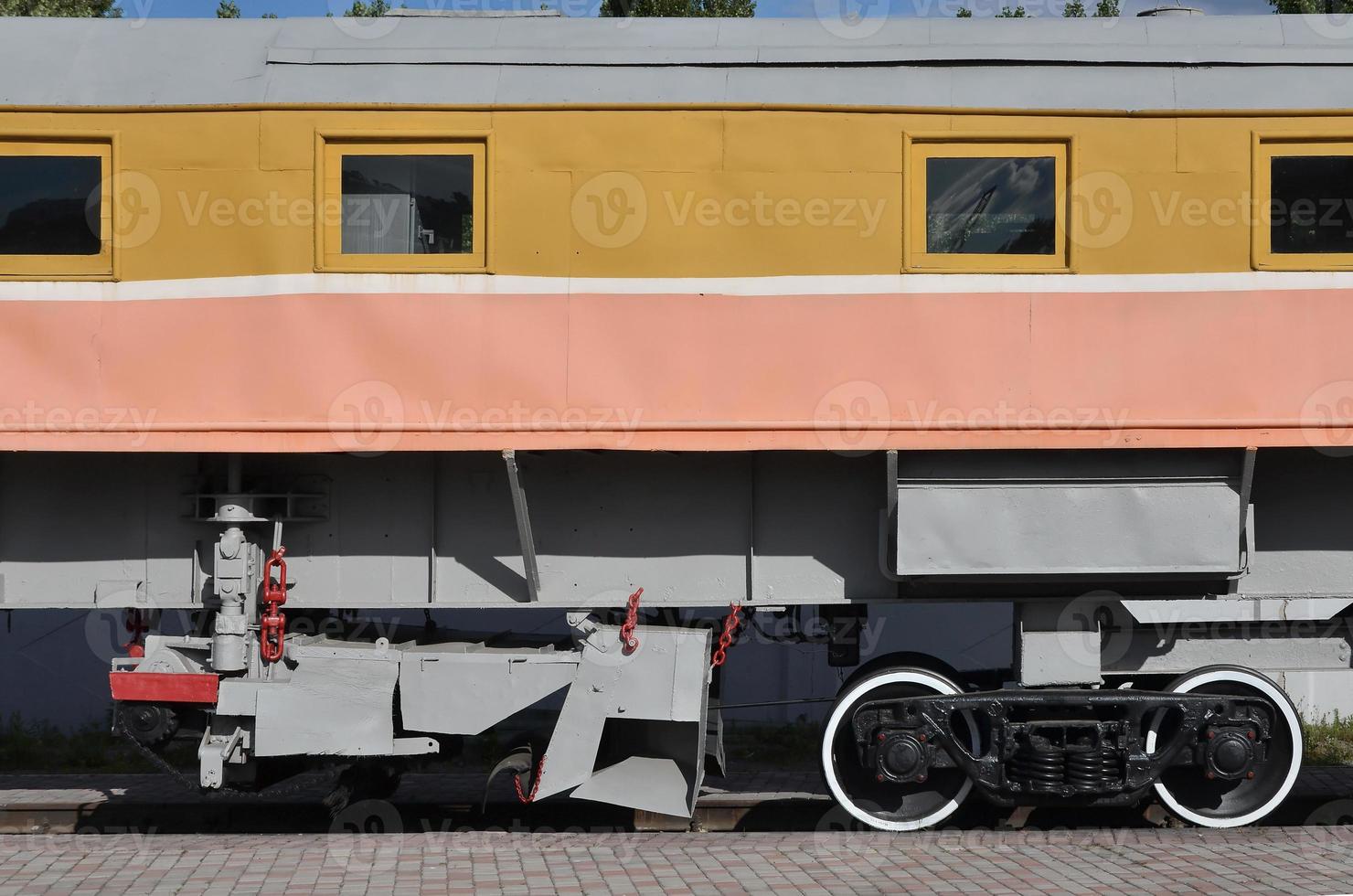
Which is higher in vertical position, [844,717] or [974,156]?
[974,156]

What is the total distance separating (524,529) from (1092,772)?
335 cm

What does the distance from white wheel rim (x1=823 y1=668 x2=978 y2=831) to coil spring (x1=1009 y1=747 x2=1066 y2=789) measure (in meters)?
0.35

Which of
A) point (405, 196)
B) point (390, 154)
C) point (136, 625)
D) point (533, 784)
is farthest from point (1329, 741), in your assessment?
point (136, 625)

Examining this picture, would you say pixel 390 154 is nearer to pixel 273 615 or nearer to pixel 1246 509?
pixel 273 615

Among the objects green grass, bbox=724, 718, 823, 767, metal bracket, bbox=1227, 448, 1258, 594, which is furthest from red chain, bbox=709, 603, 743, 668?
green grass, bbox=724, 718, 823, 767

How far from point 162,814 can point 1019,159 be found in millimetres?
6334

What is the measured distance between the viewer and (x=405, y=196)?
6.88 m

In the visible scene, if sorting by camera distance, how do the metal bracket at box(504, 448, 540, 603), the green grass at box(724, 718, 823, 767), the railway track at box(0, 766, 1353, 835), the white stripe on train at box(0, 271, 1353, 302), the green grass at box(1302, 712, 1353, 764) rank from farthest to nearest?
the green grass at box(724, 718, 823, 767) < the green grass at box(1302, 712, 1353, 764) < the railway track at box(0, 766, 1353, 835) < the white stripe on train at box(0, 271, 1353, 302) < the metal bracket at box(504, 448, 540, 603)

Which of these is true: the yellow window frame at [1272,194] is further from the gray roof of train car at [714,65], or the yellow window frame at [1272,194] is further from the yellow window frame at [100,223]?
the yellow window frame at [100,223]

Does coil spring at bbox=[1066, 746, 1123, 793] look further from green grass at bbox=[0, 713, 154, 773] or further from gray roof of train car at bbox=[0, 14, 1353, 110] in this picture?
green grass at bbox=[0, 713, 154, 773]

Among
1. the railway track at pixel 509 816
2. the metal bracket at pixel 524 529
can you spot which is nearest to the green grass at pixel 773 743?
the railway track at pixel 509 816

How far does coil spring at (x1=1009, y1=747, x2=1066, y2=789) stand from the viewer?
22.9 feet

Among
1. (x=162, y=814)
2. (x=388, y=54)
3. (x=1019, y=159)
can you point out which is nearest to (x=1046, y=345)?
(x=1019, y=159)

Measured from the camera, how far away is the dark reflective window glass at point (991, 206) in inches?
269
